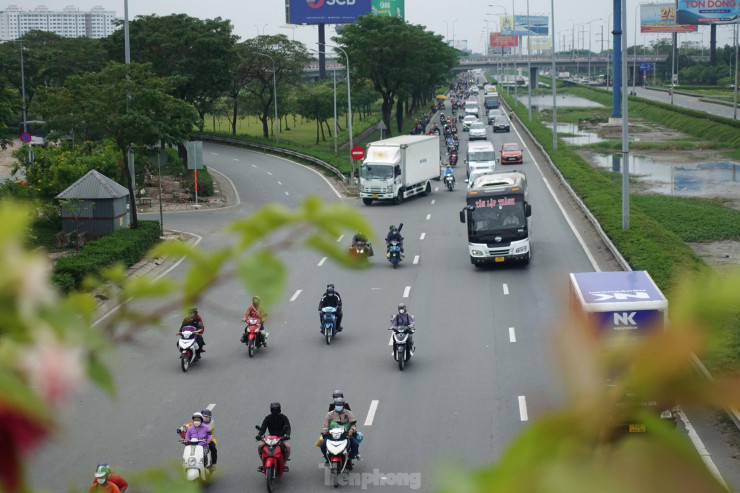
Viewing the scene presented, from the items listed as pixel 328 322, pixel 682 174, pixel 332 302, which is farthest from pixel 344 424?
pixel 682 174

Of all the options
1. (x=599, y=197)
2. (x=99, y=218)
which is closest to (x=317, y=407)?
(x=99, y=218)

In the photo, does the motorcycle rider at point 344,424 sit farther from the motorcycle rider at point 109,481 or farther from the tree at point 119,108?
A: the tree at point 119,108

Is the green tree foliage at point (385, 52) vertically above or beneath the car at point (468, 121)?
above

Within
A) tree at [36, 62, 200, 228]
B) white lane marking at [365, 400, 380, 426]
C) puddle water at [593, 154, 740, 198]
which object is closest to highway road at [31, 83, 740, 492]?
white lane marking at [365, 400, 380, 426]

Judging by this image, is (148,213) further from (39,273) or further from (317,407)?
(39,273)

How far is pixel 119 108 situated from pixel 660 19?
10866cm

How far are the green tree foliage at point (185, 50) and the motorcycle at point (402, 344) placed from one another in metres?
38.7

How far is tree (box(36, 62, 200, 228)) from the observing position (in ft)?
112

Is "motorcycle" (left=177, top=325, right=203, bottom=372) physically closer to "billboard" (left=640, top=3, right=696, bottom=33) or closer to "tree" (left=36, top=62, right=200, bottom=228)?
"tree" (left=36, top=62, right=200, bottom=228)

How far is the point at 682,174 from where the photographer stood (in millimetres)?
53406

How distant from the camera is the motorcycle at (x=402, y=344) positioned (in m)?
19.0

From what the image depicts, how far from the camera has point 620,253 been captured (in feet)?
92.6

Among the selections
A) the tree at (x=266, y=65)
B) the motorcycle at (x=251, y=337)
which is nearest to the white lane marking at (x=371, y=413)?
the motorcycle at (x=251, y=337)

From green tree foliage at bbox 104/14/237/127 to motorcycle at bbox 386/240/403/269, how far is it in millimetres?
29295
